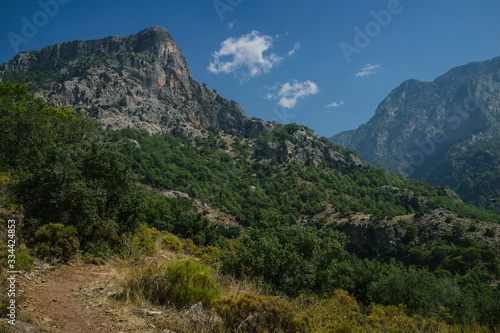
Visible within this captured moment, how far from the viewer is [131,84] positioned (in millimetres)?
126875

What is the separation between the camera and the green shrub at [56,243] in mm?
6801

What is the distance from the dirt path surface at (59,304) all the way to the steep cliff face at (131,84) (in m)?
110

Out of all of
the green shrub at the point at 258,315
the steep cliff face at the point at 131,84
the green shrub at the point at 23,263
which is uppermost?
the steep cliff face at the point at 131,84

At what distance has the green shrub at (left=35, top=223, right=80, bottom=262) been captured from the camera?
680cm

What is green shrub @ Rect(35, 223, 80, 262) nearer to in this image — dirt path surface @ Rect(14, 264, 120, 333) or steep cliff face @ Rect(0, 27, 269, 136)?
dirt path surface @ Rect(14, 264, 120, 333)

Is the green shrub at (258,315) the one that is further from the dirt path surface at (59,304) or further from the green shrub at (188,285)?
the dirt path surface at (59,304)

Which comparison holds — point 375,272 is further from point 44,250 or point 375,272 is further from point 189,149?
point 189,149

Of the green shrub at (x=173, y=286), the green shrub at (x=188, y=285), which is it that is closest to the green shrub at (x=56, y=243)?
the green shrub at (x=173, y=286)

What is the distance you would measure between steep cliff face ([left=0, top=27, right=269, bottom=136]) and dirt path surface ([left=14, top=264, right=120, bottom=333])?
110 m

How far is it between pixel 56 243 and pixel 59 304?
3300 mm

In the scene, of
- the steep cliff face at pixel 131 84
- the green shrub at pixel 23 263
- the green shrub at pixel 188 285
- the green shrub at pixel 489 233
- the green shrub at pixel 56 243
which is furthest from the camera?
the steep cliff face at pixel 131 84

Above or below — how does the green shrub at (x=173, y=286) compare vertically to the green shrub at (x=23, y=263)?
below

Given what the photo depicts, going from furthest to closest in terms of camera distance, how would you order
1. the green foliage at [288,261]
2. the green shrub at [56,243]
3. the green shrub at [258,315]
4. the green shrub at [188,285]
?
the green foliage at [288,261] → the green shrub at [56,243] → the green shrub at [188,285] → the green shrub at [258,315]

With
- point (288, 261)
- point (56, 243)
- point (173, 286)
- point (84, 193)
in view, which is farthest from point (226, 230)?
point (173, 286)
